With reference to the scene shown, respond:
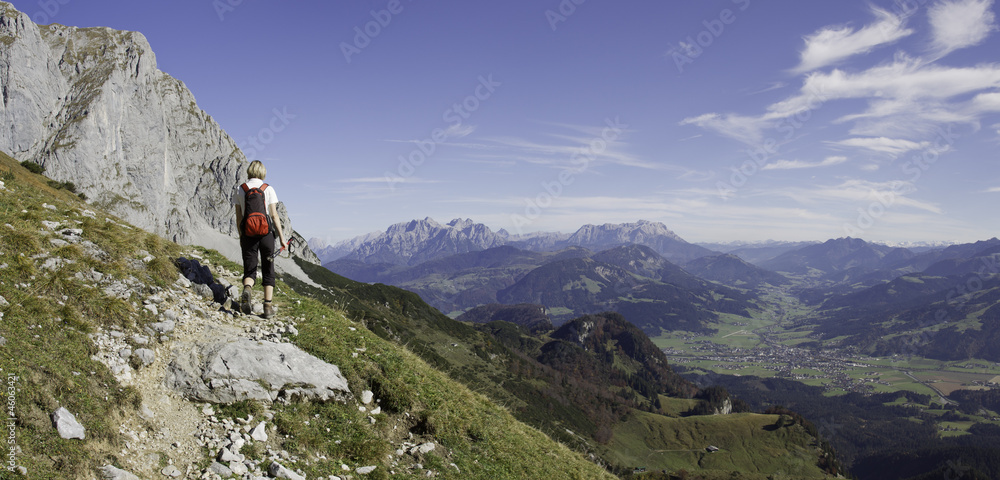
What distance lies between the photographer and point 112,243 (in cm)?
1245

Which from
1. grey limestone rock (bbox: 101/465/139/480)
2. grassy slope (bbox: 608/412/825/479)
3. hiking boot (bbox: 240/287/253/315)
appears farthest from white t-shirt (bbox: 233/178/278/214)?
grassy slope (bbox: 608/412/825/479)

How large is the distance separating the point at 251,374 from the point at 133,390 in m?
2.27

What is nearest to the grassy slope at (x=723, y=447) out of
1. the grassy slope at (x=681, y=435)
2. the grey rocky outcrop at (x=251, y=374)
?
the grassy slope at (x=681, y=435)

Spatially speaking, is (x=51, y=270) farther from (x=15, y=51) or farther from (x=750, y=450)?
(x=750, y=450)

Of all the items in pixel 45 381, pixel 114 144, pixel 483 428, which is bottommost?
pixel 483 428

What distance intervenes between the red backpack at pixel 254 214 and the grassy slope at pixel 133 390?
9.25ft

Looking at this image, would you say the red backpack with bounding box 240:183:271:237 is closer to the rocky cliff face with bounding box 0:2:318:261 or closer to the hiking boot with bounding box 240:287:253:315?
the hiking boot with bounding box 240:287:253:315

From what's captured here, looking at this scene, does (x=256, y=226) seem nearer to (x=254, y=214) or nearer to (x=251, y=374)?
(x=254, y=214)

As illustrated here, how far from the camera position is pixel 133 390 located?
856cm

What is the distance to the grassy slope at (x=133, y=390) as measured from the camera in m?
7.15

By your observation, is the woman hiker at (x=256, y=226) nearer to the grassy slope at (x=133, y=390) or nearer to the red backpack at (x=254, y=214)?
the red backpack at (x=254, y=214)

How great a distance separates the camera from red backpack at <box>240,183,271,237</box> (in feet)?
40.9

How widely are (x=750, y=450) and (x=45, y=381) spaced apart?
220898mm

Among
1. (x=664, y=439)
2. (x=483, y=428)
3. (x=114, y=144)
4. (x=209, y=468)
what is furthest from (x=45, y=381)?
(x=664, y=439)
